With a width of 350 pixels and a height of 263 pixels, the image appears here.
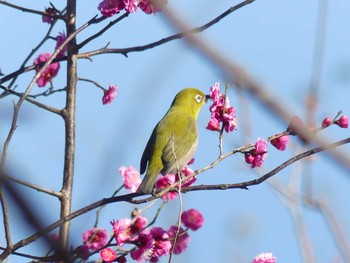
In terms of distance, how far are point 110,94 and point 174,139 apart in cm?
95

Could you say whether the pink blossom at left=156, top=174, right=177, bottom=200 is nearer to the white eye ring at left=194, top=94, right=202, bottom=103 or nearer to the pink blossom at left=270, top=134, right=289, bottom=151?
the pink blossom at left=270, top=134, right=289, bottom=151

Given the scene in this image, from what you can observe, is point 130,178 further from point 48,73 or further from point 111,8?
point 111,8

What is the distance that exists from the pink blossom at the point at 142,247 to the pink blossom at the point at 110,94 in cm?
117

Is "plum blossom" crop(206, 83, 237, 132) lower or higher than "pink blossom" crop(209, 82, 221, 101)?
lower

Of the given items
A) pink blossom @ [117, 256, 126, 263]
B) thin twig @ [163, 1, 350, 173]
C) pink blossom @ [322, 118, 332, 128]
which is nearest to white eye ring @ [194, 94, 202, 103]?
pink blossom @ [322, 118, 332, 128]

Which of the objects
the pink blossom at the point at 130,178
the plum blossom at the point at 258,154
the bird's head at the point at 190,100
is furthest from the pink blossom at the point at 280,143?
the bird's head at the point at 190,100

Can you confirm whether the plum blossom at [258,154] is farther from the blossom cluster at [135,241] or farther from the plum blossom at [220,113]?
the blossom cluster at [135,241]

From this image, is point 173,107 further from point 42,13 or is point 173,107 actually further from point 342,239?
point 342,239

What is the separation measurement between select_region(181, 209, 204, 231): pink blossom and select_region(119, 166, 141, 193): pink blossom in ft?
1.30

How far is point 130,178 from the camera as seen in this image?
400 centimetres

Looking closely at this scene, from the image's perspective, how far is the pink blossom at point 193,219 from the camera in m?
3.75

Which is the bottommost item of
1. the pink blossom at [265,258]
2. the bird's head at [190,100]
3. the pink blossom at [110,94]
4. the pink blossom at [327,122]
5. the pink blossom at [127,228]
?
the pink blossom at [265,258]

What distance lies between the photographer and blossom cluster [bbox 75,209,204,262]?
293 centimetres

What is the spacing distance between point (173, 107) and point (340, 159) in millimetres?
5033
